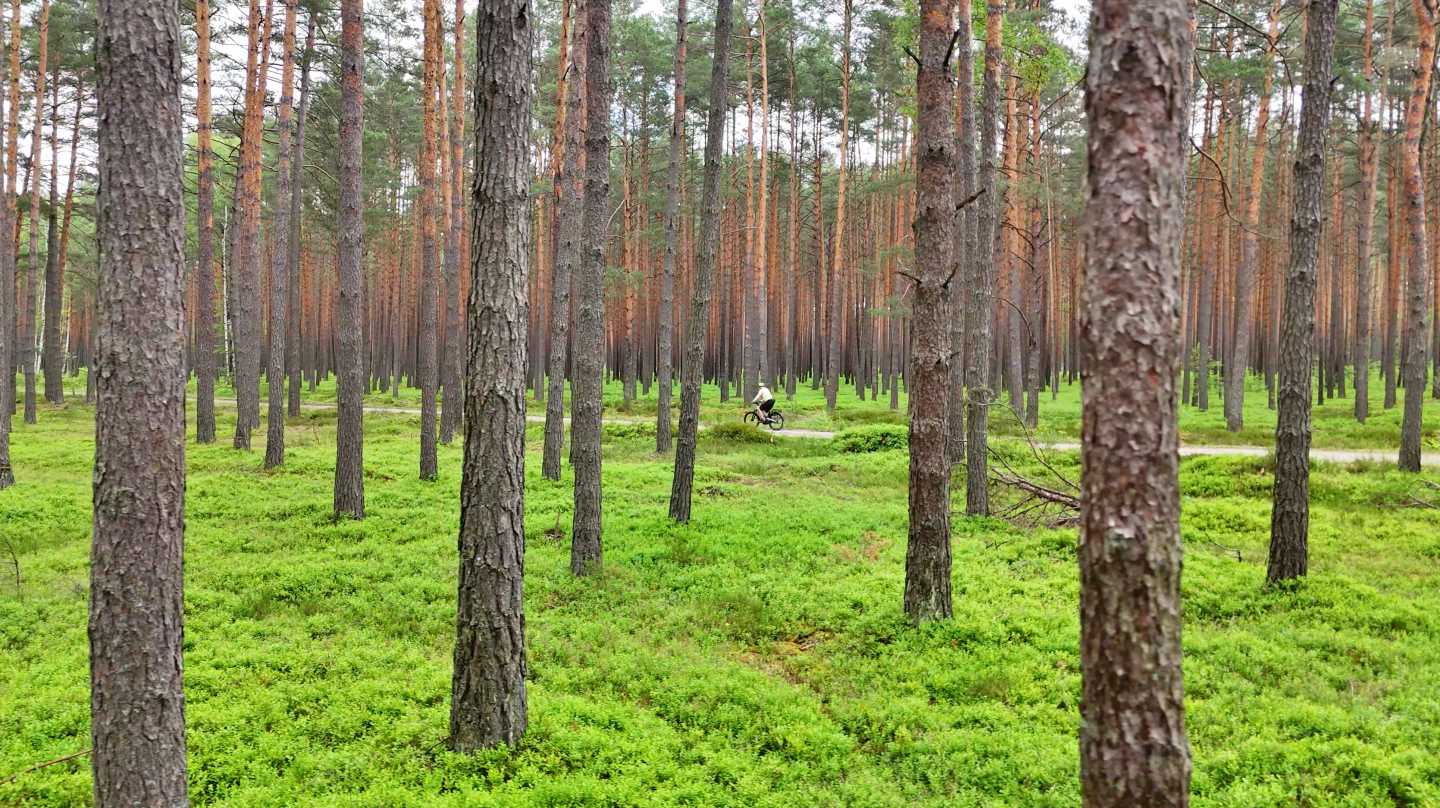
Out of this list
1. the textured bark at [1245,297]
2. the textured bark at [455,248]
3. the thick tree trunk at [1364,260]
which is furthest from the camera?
the thick tree trunk at [1364,260]

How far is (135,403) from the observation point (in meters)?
3.21

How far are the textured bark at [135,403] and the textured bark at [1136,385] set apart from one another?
3805mm

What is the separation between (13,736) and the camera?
15.5 ft

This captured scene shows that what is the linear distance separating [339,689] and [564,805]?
241 cm

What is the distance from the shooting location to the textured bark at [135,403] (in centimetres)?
318

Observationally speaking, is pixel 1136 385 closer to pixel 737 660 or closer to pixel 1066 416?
pixel 737 660

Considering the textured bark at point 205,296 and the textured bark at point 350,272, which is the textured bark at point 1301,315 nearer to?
the textured bark at point 350,272

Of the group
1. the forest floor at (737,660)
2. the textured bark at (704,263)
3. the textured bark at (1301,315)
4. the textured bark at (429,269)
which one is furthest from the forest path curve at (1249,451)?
the textured bark at (429,269)

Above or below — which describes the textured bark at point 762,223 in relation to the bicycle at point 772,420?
above

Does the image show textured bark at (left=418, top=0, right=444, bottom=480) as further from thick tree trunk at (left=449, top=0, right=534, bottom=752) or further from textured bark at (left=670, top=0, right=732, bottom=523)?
thick tree trunk at (left=449, top=0, right=534, bottom=752)

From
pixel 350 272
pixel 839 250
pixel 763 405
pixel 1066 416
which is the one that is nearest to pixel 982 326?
pixel 763 405

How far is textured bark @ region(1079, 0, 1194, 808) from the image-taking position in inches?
101

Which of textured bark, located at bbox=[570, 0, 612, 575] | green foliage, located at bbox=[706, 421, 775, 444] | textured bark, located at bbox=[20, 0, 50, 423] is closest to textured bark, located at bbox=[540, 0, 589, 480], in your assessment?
textured bark, located at bbox=[570, 0, 612, 575]

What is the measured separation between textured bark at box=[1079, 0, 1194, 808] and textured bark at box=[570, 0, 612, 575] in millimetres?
6247
